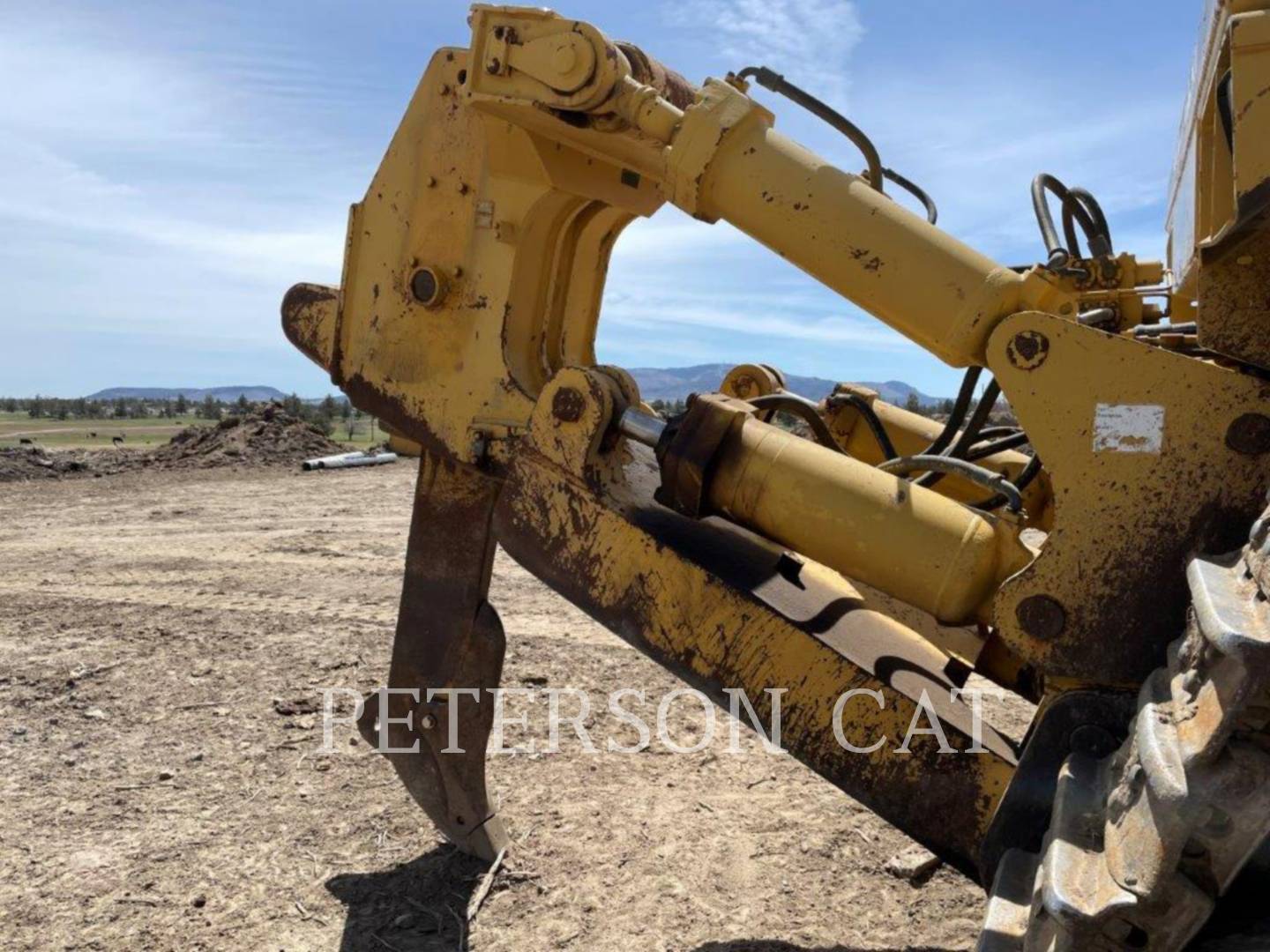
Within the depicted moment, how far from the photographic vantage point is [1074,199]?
320 cm

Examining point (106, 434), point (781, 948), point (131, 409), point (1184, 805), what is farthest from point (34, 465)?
point (131, 409)

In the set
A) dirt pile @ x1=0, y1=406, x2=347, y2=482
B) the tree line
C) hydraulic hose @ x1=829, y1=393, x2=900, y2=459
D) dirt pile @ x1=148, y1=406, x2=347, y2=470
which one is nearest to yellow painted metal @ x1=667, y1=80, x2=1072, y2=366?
hydraulic hose @ x1=829, y1=393, x2=900, y2=459

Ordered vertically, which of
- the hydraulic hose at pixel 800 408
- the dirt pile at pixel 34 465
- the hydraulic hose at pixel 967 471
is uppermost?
the hydraulic hose at pixel 800 408

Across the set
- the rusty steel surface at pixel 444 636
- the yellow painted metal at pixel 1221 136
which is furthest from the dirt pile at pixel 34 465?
the yellow painted metal at pixel 1221 136

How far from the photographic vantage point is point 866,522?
2.14 m

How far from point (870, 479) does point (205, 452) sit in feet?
44.3

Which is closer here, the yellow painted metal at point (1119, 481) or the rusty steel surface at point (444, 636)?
the yellow painted metal at point (1119, 481)

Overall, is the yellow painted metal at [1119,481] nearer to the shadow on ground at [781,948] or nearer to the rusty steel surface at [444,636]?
the shadow on ground at [781,948]

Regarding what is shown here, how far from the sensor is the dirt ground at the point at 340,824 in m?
2.95

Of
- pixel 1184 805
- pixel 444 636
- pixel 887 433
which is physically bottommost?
pixel 444 636

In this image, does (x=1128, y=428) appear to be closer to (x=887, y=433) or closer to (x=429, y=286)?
(x=429, y=286)

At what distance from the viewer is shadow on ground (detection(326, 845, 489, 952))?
9.51 feet

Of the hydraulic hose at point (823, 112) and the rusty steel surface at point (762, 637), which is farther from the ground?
the hydraulic hose at point (823, 112)

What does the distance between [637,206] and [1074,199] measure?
1.31 metres
